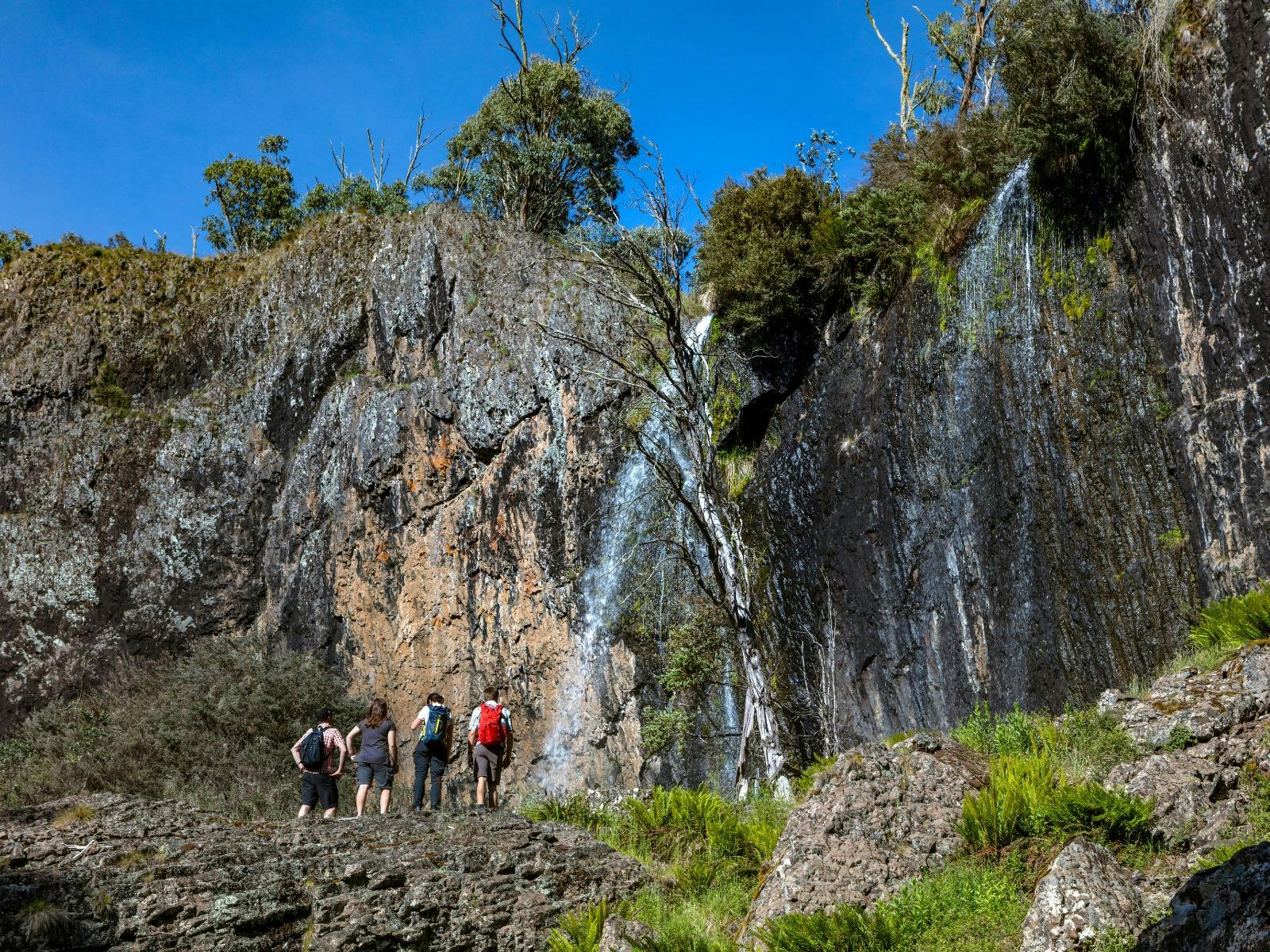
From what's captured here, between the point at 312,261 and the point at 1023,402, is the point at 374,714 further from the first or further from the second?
the point at 312,261

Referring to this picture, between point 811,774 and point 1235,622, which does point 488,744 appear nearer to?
point 811,774

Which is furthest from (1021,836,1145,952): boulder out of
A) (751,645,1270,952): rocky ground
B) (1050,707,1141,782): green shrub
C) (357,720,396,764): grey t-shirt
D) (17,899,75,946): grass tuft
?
(357,720,396,764): grey t-shirt

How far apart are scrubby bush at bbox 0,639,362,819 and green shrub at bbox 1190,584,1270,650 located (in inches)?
603

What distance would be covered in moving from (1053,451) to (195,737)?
646 inches

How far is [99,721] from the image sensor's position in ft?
→ 74.7

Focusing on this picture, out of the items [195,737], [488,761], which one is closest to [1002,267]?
[488,761]

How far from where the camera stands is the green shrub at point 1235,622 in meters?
9.91

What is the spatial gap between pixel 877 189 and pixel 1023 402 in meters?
5.11

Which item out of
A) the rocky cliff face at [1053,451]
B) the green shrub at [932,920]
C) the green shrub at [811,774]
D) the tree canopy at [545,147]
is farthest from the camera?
the tree canopy at [545,147]

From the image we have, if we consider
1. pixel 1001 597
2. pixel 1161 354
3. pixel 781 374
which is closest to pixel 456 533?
pixel 781 374

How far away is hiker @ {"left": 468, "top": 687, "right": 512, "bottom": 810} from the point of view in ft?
45.5

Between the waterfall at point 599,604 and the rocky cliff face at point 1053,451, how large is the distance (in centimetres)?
392

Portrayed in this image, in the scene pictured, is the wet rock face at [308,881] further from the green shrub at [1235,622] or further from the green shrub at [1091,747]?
the green shrub at [1235,622]

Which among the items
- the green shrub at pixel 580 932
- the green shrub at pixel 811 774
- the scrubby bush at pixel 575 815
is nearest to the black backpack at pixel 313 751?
the scrubby bush at pixel 575 815
